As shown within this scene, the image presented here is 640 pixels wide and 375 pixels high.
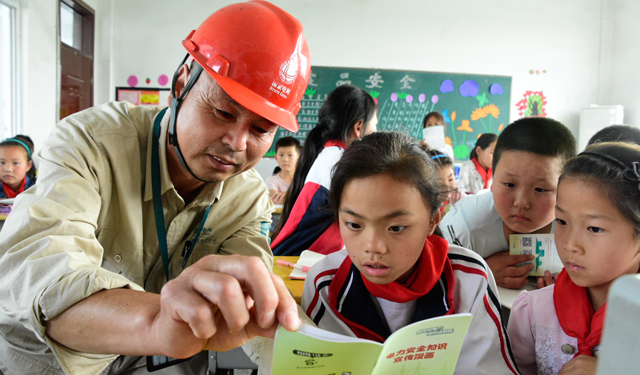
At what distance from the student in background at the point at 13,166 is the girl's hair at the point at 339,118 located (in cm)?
270

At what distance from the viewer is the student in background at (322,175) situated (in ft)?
6.99

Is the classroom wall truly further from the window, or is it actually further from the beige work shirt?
the beige work shirt

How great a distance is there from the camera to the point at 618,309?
294 mm

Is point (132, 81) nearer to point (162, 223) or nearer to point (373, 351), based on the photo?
point (162, 223)

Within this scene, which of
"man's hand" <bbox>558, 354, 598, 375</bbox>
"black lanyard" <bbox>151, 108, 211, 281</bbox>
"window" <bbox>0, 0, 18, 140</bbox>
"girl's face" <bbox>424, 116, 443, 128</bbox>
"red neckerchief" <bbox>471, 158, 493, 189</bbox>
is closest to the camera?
"man's hand" <bbox>558, 354, 598, 375</bbox>

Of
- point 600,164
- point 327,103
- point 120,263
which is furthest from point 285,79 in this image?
point 327,103

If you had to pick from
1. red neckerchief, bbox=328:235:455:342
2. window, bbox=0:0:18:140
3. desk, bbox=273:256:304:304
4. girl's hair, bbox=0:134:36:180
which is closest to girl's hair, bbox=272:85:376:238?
desk, bbox=273:256:304:304

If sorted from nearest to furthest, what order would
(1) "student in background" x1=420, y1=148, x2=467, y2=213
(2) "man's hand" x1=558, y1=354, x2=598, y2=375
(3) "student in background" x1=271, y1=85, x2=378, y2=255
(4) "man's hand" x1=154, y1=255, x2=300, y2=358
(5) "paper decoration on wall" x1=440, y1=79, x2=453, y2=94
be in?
(4) "man's hand" x1=154, y1=255, x2=300, y2=358 < (2) "man's hand" x1=558, y1=354, x2=598, y2=375 < (1) "student in background" x1=420, y1=148, x2=467, y2=213 < (3) "student in background" x1=271, y1=85, x2=378, y2=255 < (5) "paper decoration on wall" x1=440, y1=79, x2=453, y2=94

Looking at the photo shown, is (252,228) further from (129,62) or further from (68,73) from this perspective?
(129,62)

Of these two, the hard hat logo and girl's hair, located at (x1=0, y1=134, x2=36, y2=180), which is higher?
the hard hat logo

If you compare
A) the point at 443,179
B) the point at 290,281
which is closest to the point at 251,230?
the point at 290,281

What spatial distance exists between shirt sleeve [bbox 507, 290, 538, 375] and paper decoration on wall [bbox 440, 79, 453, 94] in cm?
549

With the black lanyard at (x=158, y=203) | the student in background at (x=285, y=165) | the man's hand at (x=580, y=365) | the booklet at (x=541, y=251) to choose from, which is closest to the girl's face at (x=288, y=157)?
the student in background at (x=285, y=165)

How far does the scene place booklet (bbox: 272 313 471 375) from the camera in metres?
0.61
